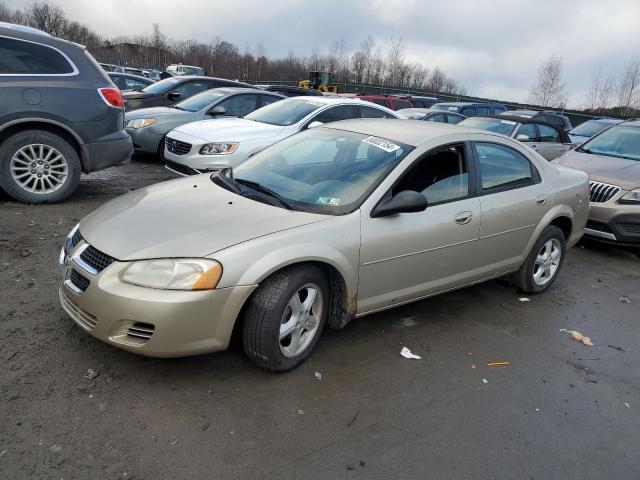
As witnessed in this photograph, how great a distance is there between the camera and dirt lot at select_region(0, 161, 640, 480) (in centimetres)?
262

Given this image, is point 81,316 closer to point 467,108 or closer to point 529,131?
point 529,131

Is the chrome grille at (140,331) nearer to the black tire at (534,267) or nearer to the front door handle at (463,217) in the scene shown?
the front door handle at (463,217)

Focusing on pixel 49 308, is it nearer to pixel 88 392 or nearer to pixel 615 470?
pixel 88 392

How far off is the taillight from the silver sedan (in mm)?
2903

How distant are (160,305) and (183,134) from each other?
18.4 feet

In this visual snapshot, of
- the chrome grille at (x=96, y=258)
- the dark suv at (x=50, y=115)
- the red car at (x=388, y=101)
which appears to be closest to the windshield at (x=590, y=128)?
the red car at (x=388, y=101)

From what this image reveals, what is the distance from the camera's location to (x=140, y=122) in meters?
9.56

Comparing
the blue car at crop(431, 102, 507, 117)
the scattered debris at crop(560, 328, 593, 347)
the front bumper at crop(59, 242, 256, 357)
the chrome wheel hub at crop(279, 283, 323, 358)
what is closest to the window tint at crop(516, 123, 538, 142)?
the blue car at crop(431, 102, 507, 117)

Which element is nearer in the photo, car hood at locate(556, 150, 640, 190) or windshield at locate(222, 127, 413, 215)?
windshield at locate(222, 127, 413, 215)

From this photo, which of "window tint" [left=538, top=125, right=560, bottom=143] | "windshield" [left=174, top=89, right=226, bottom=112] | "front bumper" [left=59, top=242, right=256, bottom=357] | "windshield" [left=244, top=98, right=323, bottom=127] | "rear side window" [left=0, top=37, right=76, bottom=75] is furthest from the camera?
"window tint" [left=538, top=125, right=560, bottom=143]

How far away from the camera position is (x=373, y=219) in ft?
11.8

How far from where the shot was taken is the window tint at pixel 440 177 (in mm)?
3932

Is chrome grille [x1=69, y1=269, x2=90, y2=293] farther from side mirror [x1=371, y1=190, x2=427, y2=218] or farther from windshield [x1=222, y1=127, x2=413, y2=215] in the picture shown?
side mirror [x1=371, y1=190, x2=427, y2=218]

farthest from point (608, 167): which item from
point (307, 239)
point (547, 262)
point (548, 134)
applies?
point (307, 239)
